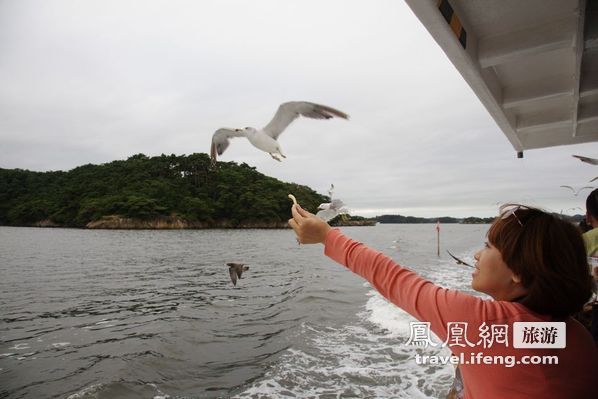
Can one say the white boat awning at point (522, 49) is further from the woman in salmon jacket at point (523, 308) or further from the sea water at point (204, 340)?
the sea water at point (204, 340)

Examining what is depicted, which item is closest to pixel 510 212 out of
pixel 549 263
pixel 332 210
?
pixel 549 263

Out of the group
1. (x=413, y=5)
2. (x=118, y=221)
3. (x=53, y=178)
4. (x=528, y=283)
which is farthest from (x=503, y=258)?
(x=53, y=178)

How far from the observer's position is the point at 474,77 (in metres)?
3.28

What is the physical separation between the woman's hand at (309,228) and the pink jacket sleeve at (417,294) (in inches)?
1.9

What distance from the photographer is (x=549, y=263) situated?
3.37ft

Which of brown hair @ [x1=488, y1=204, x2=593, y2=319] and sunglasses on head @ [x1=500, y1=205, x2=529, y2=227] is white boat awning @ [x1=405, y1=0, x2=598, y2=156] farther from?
brown hair @ [x1=488, y1=204, x2=593, y2=319]

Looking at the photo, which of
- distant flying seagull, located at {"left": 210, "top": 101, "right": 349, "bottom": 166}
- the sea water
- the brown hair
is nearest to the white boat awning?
distant flying seagull, located at {"left": 210, "top": 101, "right": 349, "bottom": 166}

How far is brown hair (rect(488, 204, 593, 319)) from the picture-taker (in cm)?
101

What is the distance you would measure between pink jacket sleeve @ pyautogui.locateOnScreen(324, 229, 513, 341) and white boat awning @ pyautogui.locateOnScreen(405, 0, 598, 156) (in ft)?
5.84

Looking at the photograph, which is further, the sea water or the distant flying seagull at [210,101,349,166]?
the sea water

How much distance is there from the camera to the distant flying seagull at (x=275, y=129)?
3.06m

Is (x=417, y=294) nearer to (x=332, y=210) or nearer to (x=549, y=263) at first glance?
(x=549, y=263)

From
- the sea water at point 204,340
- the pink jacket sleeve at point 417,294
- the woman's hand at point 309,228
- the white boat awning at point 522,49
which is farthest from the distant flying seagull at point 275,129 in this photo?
the sea water at point 204,340

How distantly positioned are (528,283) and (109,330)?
9.02 metres
